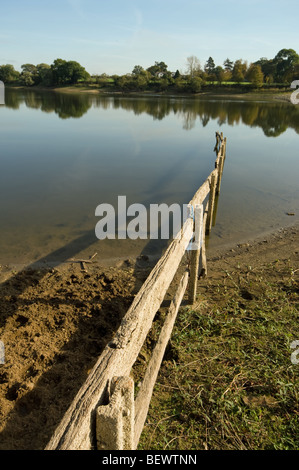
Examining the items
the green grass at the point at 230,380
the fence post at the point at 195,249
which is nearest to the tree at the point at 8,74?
the fence post at the point at 195,249

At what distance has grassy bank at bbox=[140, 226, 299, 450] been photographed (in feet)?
9.54

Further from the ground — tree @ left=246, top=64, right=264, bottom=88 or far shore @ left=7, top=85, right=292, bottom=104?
tree @ left=246, top=64, right=264, bottom=88

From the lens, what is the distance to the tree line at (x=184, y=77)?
76188 millimetres

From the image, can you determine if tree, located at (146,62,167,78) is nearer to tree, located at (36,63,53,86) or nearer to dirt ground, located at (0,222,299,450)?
tree, located at (36,63,53,86)

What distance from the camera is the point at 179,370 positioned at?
369 centimetres

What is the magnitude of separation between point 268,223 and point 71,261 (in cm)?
629

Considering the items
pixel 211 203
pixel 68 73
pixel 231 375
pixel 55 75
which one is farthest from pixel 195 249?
pixel 55 75

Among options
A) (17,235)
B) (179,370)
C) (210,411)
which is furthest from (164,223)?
(210,411)

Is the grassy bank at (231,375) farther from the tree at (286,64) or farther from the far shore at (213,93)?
the tree at (286,64)

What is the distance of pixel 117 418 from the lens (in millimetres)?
1694

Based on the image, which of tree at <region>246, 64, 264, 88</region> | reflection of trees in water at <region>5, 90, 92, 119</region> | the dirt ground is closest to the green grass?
the dirt ground

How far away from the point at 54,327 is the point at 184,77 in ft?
345

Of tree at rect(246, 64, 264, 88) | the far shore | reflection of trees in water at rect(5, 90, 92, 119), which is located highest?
tree at rect(246, 64, 264, 88)
